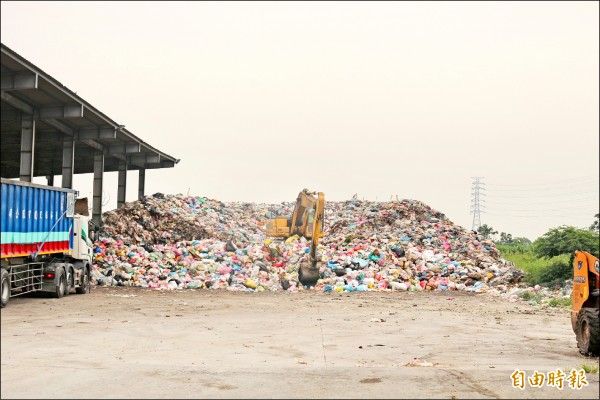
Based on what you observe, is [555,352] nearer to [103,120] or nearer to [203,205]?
[103,120]

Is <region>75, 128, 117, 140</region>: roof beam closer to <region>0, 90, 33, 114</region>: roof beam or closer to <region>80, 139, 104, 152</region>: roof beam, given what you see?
<region>80, 139, 104, 152</region>: roof beam

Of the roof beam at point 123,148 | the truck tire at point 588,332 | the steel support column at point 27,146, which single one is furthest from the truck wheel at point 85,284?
the truck tire at point 588,332

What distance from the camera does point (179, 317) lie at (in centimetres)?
1712

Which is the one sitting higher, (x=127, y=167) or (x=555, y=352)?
(x=127, y=167)

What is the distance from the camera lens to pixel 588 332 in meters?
11.3

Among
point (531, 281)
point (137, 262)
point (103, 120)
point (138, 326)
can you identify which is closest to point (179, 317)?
point (138, 326)

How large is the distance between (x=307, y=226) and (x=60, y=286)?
486 inches

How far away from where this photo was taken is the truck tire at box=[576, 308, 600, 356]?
36.1ft

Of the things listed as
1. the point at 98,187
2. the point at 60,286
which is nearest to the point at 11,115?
the point at 60,286

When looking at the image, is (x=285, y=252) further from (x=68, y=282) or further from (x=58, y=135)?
(x=58, y=135)

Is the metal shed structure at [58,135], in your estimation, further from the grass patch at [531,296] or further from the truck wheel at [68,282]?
the grass patch at [531,296]

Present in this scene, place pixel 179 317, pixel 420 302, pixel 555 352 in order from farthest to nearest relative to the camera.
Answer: pixel 420 302
pixel 179 317
pixel 555 352

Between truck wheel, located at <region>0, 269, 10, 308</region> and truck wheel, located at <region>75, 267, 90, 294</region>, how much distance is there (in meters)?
Answer: 5.57

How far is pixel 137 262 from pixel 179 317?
40.3 ft
